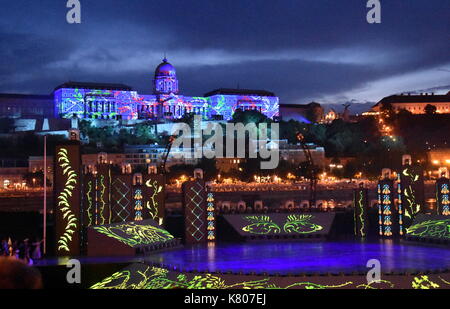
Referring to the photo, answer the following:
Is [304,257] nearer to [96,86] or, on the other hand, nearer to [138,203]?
[138,203]

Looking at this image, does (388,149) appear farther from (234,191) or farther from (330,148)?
(234,191)

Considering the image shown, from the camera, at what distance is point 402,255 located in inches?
942

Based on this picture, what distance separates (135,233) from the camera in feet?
86.8

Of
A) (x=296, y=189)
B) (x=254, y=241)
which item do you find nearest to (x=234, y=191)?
(x=296, y=189)

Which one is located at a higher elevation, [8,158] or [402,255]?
[8,158]

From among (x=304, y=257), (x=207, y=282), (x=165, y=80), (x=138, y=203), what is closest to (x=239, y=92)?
(x=165, y=80)

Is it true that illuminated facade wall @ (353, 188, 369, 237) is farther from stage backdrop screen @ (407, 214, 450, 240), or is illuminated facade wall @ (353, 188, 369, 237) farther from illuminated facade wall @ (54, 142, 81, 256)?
illuminated facade wall @ (54, 142, 81, 256)

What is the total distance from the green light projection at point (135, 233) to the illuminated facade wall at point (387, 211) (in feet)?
34.7

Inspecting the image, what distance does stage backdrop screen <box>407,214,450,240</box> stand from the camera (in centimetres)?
2750

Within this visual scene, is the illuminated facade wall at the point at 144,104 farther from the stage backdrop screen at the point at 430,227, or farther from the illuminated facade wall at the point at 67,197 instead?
the stage backdrop screen at the point at 430,227

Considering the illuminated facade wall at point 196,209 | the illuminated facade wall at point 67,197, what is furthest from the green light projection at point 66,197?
the illuminated facade wall at point 196,209

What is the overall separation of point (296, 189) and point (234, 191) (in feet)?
→ 26.3

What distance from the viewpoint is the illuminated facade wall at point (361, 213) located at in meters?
31.2

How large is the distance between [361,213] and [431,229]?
411cm
